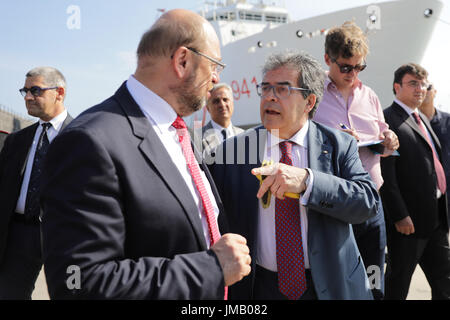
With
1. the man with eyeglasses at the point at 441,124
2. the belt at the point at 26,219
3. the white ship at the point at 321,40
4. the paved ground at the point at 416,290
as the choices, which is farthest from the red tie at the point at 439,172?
the white ship at the point at 321,40

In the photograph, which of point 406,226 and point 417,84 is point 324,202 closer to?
point 406,226

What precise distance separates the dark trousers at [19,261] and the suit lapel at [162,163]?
2201 millimetres

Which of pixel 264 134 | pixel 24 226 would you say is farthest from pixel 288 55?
pixel 24 226

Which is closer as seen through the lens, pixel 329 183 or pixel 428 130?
pixel 329 183

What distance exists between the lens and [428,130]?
3695 millimetres

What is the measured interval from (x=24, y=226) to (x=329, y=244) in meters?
2.59

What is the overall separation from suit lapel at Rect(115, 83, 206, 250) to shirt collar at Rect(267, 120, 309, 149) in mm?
959

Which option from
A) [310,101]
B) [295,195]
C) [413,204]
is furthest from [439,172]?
[295,195]

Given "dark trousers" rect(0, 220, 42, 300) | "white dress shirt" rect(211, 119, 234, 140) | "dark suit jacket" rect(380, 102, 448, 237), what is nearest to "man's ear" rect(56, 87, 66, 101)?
"dark trousers" rect(0, 220, 42, 300)

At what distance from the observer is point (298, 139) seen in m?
2.16

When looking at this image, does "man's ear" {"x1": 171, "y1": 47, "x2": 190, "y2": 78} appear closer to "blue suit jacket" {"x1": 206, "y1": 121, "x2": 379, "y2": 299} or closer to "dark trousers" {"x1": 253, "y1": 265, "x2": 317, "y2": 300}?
"blue suit jacket" {"x1": 206, "y1": 121, "x2": 379, "y2": 299}

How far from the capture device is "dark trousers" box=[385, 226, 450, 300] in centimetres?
334

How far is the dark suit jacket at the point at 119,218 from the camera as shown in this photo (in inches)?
43.0
